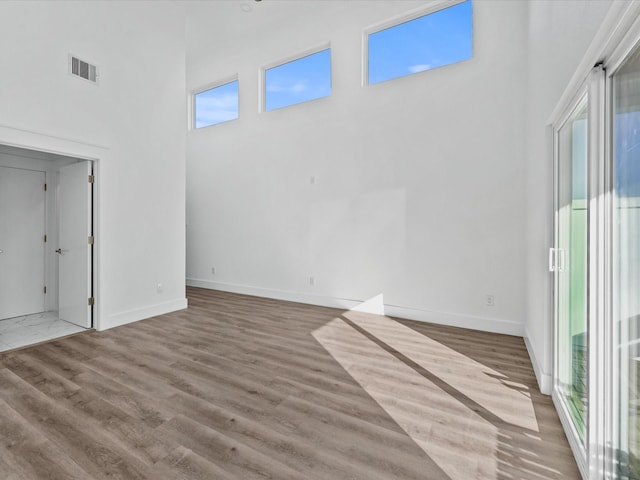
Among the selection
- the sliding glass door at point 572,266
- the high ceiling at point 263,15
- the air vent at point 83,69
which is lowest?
the sliding glass door at point 572,266

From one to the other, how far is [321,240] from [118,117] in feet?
11.0

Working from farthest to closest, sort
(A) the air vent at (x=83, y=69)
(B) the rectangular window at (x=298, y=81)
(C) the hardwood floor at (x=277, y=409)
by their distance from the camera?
(B) the rectangular window at (x=298, y=81), (A) the air vent at (x=83, y=69), (C) the hardwood floor at (x=277, y=409)

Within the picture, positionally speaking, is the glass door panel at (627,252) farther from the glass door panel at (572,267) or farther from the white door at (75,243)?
the white door at (75,243)

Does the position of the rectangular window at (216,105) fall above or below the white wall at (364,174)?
above

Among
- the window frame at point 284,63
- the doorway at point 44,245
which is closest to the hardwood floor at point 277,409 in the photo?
the doorway at point 44,245

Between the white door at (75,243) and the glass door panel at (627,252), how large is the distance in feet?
16.5

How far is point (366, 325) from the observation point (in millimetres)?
4254

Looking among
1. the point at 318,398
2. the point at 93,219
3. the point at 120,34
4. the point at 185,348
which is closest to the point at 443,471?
the point at 318,398

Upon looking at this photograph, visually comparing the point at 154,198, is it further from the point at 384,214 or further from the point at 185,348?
the point at 384,214

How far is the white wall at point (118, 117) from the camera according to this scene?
3410mm

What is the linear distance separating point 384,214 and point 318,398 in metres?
2.97

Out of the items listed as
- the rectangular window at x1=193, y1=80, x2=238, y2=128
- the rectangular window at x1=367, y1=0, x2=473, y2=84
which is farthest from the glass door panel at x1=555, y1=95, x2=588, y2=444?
the rectangular window at x1=193, y1=80, x2=238, y2=128

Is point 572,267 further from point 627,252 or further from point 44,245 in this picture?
point 44,245

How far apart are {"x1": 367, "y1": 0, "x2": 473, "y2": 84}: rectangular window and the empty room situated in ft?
0.10
